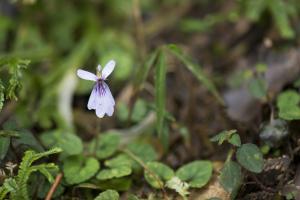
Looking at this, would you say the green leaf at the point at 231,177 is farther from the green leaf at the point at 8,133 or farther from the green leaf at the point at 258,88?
the green leaf at the point at 8,133

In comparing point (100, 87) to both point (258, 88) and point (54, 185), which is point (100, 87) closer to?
point (54, 185)

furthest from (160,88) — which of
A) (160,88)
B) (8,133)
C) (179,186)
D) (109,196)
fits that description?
(8,133)

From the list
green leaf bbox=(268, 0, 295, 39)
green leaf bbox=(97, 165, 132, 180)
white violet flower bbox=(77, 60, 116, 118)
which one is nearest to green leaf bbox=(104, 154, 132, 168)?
green leaf bbox=(97, 165, 132, 180)

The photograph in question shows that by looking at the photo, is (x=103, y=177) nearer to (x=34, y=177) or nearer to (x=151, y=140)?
(x=34, y=177)

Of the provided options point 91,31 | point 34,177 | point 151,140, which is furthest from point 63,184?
point 91,31

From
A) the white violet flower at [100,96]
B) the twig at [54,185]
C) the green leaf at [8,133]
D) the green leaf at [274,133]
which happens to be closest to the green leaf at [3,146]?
the green leaf at [8,133]

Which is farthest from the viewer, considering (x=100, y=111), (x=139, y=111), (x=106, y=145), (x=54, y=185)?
(x=139, y=111)
